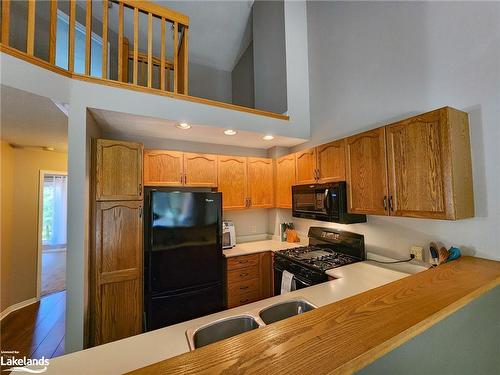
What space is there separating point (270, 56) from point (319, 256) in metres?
3.05

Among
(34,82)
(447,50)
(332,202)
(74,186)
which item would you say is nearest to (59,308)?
(74,186)

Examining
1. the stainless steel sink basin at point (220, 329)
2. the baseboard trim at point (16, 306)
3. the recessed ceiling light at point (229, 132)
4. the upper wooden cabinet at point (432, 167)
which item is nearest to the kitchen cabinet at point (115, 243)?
the recessed ceiling light at point (229, 132)

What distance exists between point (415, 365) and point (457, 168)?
49.1 inches

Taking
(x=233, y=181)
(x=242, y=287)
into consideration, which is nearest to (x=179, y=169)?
(x=233, y=181)

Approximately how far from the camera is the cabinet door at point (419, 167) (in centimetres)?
148

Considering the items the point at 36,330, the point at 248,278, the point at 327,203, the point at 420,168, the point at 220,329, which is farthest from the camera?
the point at 248,278

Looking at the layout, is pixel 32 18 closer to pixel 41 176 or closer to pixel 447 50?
pixel 41 176

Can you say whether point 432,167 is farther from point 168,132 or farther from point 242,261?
point 168,132

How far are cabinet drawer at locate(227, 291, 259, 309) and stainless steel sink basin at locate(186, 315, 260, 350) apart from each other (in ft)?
5.09

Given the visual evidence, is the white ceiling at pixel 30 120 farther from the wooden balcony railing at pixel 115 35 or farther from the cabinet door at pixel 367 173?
the cabinet door at pixel 367 173

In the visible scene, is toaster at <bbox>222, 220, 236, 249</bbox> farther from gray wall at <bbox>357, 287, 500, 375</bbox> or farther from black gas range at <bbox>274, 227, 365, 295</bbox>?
gray wall at <bbox>357, 287, 500, 375</bbox>

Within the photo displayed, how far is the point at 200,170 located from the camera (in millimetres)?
2895

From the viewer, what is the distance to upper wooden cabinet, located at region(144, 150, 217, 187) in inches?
103

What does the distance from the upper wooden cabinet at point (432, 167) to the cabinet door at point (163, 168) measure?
89.8 inches
